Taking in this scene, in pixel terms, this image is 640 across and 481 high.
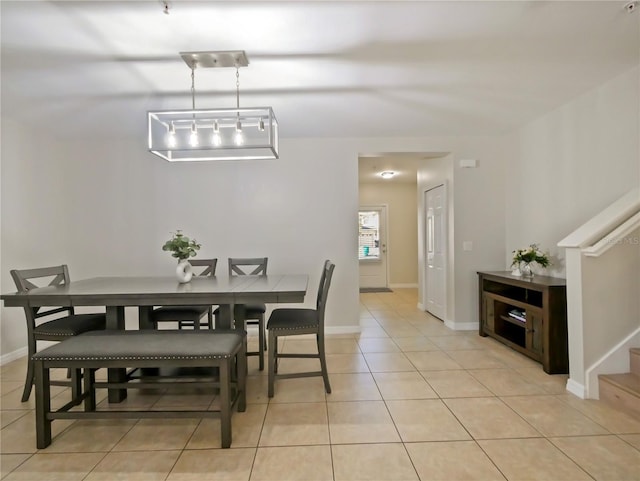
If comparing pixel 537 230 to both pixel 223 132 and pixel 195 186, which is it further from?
pixel 195 186

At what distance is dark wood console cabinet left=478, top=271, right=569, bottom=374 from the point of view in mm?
2928

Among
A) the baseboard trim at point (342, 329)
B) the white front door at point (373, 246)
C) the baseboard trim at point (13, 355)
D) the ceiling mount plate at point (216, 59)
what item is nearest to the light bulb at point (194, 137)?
the ceiling mount plate at point (216, 59)

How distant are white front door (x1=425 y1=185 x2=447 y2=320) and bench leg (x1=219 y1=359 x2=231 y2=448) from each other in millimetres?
3456

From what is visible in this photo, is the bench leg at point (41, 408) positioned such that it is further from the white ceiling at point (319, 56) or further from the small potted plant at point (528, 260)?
the small potted plant at point (528, 260)

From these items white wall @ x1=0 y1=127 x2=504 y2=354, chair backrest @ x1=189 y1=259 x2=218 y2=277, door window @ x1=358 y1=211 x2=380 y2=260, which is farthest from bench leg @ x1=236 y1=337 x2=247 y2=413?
door window @ x1=358 y1=211 x2=380 y2=260

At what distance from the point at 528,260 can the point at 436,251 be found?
1541mm

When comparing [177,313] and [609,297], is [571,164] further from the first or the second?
[177,313]

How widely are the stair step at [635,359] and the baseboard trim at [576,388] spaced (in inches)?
14.8

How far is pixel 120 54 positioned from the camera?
2369 millimetres

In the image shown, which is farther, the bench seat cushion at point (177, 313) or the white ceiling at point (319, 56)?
the bench seat cushion at point (177, 313)

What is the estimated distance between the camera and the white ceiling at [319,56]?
1.99 meters

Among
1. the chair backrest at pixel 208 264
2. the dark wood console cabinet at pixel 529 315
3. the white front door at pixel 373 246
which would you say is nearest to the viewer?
the dark wood console cabinet at pixel 529 315

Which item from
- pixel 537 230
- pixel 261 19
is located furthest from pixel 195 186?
pixel 537 230

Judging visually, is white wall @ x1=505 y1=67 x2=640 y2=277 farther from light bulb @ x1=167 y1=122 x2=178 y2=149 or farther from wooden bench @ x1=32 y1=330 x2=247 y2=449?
light bulb @ x1=167 y1=122 x2=178 y2=149
